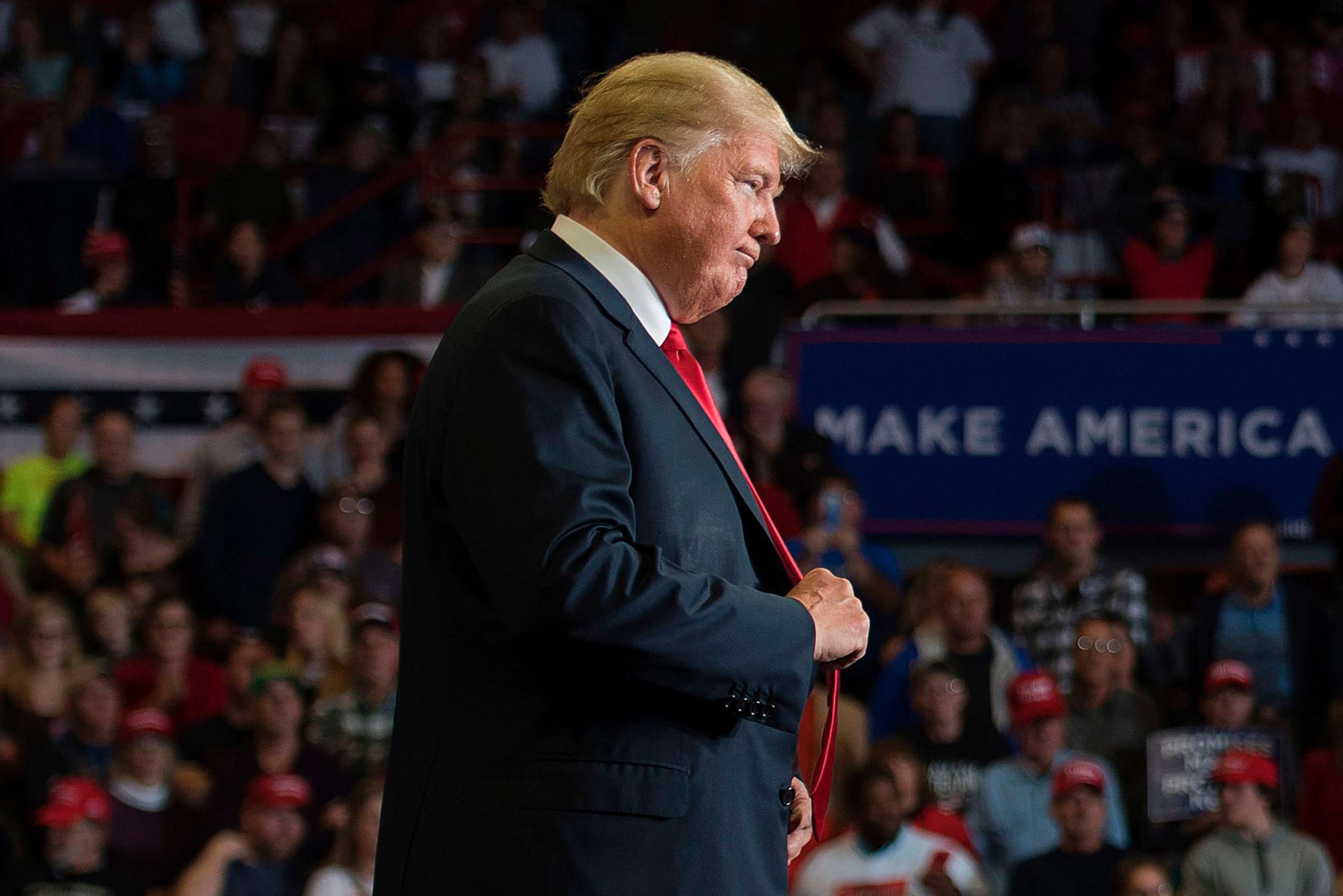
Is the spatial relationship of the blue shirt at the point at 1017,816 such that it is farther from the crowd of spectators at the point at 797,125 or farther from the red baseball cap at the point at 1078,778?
the crowd of spectators at the point at 797,125

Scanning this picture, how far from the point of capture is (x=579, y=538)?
193 centimetres

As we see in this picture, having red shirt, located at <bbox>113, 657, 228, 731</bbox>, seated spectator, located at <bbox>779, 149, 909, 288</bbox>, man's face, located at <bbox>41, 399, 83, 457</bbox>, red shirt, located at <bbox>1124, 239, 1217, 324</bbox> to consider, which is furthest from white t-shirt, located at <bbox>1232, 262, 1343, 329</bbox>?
man's face, located at <bbox>41, 399, 83, 457</bbox>

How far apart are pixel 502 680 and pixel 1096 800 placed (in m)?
→ 4.44

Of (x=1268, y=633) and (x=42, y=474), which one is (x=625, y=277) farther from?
(x=42, y=474)

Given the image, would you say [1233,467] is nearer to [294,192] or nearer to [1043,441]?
[1043,441]

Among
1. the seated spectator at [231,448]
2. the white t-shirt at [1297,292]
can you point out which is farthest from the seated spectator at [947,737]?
the white t-shirt at [1297,292]

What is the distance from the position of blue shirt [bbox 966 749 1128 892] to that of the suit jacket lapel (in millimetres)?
4333

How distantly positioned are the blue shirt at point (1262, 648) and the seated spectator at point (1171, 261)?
2704 millimetres

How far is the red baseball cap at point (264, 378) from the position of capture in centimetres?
858

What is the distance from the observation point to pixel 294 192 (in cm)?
1198

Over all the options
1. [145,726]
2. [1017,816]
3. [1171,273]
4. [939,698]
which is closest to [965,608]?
[939,698]

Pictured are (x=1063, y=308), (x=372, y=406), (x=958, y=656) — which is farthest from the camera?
(x=1063, y=308)

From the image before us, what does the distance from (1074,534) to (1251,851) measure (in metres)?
1.80

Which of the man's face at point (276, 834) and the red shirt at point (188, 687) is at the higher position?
the red shirt at point (188, 687)
